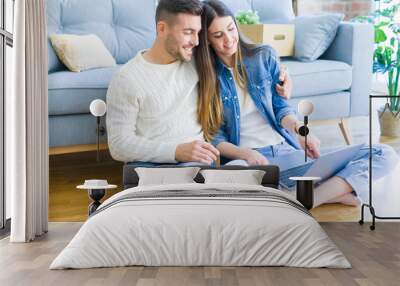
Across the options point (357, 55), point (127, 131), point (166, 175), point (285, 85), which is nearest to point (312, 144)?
point (285, 85)

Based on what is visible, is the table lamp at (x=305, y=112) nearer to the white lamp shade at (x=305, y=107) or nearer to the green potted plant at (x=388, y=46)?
the white lamp shade at (x=305, y=107)

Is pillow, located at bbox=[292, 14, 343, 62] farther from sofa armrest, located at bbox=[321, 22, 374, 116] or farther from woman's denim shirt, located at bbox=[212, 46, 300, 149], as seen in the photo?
woman's denim shirt, located at bbox=[212, 46, 300, 149]

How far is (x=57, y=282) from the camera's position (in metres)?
4.34

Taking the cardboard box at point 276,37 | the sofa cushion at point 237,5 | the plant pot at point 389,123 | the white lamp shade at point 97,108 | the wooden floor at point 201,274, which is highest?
the sofa cushion at point 237,5

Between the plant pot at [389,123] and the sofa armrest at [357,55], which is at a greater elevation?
the sofa armrest at [357,55]

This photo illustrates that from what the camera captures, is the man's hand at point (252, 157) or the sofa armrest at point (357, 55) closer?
the man's hand at point (252, 157)

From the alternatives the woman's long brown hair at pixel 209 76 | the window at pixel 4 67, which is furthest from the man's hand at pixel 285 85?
the window at pixel 4 67

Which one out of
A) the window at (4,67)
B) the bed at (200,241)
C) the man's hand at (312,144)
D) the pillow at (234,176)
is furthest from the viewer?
the man's hand at (312,144)

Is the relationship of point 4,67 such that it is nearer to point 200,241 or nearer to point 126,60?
point 126,60

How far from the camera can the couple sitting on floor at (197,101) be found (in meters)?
7.18

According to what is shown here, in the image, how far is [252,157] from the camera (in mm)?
7254

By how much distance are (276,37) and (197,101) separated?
1.02 metres

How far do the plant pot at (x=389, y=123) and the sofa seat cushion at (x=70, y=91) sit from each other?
282cm

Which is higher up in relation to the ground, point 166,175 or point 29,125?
point 29,125
